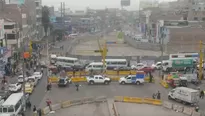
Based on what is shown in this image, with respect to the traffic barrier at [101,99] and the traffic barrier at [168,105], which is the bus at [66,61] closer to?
the traffic barrier at [101,99]

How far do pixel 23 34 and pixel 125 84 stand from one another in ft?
71.8

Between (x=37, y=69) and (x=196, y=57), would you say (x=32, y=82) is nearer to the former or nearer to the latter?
(x=37, y=69)

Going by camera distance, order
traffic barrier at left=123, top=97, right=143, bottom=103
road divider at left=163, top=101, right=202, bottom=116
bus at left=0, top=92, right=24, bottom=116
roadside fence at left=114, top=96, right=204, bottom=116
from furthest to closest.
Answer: traffic barrier at left=123, top=97, right=143, bottom=103
roadside fence at left=114, top=96, right=204, bottom=116
road divider at left=163, top=101, right=202, bottom=116
bus at left=0, top=92, right=24, bottom=116

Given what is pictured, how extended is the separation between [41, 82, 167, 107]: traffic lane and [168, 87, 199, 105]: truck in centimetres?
185

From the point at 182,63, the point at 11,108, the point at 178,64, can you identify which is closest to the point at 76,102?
the point at 11,108

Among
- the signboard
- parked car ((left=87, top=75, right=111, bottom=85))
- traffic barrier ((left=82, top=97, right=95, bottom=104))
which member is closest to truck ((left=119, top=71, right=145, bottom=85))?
parked car ((left=87, top=75, right=111, bottom=85))

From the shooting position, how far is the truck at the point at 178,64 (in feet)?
115

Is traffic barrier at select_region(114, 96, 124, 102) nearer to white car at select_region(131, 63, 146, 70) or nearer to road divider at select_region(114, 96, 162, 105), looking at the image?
road divider at select_region(114, 96, 162, 105)

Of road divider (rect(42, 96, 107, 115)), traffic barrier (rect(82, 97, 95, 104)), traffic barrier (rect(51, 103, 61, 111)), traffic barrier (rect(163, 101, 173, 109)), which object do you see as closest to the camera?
road divider (rect(42, 96, 107, 115))

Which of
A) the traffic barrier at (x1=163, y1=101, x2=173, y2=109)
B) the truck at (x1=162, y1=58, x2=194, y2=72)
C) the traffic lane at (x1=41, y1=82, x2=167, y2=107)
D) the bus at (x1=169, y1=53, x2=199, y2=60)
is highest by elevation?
the bus at (x1=169, y1=53, x2=199, y2=60)

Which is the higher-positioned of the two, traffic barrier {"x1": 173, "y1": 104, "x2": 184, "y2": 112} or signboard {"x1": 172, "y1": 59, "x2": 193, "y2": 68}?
signboard {"x1": 172, "y1": 59, "x2": 193, "y2": 68}

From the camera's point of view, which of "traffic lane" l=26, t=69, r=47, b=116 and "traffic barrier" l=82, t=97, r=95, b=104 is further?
"traffic lane" l=26, t=69, r=47, b=116

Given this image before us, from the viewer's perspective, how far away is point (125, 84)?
95.9 feet

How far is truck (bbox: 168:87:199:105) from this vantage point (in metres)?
22.1
